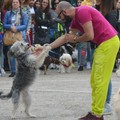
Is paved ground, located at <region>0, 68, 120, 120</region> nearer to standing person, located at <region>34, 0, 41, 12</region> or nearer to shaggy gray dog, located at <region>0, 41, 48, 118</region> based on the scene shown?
shaggy gray dog, located at <region>0, 41, 48, 118</region>

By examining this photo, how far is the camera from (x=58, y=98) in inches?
388

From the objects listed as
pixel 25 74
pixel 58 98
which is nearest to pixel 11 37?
pixel 58 98

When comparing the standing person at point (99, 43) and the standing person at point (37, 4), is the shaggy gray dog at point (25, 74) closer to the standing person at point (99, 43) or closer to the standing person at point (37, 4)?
the standing person at point (99, 43)

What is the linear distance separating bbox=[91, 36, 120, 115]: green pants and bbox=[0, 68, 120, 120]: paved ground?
0.61 metres

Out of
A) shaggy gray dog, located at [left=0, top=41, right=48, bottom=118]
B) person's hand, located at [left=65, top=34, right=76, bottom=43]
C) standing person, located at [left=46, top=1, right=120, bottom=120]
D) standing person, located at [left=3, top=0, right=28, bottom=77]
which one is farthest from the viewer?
standing person, located at [left=3, top=0, right=28, bottom=77]

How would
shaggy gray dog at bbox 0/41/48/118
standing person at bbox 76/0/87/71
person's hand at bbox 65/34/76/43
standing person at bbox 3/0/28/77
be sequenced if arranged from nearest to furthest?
person's hand at bbox 65/34/76/43
shaggy gray dog at bbox 0/41/48/118
standing person at bbox 3/0/28/77
standing person at bbox 76/0/87/71

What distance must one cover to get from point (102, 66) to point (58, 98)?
2.74 meters

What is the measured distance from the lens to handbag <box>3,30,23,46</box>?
13.5 m

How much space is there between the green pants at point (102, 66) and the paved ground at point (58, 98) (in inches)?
23.9

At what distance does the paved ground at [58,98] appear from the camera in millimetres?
8320

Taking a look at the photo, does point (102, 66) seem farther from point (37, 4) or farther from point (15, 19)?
Result: point (37, 4)

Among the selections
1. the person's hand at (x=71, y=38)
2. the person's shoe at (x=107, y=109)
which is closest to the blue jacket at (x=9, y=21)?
the person's shoe at (x=107, y=109)

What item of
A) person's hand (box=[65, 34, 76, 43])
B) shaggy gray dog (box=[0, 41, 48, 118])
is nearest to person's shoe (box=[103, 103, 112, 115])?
shaggy gray dog (box=[0, 41, 48, 118])

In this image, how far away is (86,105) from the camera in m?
9.07
